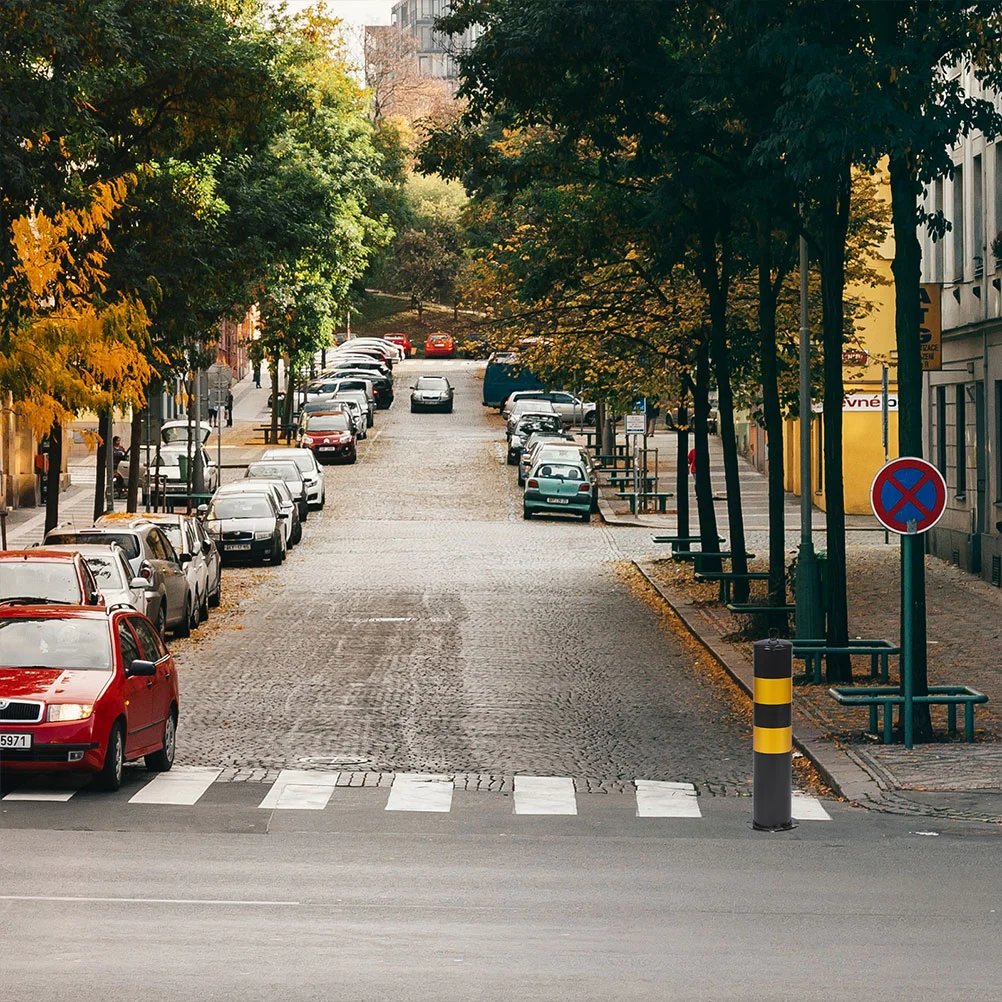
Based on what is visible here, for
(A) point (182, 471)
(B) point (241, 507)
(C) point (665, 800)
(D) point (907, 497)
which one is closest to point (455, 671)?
(D) point (907, 497)

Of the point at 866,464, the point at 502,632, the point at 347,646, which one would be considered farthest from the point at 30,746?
the point at 866,464

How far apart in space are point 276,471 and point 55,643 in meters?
33.6

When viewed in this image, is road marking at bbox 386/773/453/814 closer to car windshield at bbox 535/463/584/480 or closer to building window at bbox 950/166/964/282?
building window at bbox 950/166/964/282

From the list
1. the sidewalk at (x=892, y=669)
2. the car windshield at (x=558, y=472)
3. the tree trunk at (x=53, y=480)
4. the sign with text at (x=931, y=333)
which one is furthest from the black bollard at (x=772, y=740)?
the car windshield at (x=558, y=472)

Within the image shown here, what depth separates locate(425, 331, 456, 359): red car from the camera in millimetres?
112625

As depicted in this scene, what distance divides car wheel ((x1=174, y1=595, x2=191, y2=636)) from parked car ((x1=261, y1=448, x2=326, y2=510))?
903 inches

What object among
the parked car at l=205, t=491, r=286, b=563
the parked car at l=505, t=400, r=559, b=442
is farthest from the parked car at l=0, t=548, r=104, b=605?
the parked car at l=505, t=400, r=559, b=442

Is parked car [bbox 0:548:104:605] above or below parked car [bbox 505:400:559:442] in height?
below

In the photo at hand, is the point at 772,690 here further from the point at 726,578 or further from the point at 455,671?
the point at 726,578

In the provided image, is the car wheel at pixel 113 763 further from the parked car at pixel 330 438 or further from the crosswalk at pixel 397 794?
the parked car at pixel 330 438

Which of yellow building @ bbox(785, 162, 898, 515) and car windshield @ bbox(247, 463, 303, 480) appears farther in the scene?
yellow building @ bbox(785, 162, 898, 515)

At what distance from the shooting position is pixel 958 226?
117 feet

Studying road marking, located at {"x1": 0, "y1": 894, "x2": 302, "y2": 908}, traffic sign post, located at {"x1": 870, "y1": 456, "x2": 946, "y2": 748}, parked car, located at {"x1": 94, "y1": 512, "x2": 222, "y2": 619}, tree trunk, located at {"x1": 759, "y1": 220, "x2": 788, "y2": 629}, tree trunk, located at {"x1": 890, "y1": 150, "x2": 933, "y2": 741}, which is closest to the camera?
road marking, located at {"x1": 0, "y1": 894, "x2": 302, "y2": 908}

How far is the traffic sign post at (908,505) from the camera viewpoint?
637 inches
